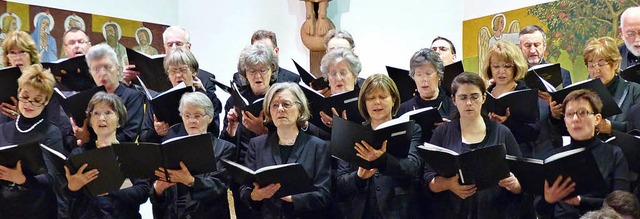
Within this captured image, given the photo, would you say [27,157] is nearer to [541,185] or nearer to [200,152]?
[200,152]

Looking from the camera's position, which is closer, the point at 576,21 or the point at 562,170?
the point at 562,170

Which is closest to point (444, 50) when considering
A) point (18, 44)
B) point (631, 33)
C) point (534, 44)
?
point (534, 44)

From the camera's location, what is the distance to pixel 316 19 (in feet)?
24.8

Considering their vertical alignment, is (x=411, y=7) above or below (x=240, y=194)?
above

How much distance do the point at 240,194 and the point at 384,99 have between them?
0.82 metres

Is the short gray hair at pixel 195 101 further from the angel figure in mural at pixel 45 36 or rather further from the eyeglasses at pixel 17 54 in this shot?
the angel figure in mural at pixel 45 36

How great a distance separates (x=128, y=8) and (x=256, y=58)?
10.5 ft

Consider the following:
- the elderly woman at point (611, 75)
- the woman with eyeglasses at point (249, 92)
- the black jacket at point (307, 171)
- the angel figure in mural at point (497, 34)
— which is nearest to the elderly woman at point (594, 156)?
the elderly woman at point (611, 75)

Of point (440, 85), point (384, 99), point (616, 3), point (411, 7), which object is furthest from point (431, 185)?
point (411, 7)

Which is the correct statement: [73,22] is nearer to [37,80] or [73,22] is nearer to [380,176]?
[37,80]

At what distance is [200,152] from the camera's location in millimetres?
3596

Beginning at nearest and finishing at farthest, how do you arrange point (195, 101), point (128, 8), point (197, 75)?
point (195, 101) < point (197, 75) < point (128, 8)

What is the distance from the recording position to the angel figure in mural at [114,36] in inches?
273

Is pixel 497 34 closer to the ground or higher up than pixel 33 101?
higher up
